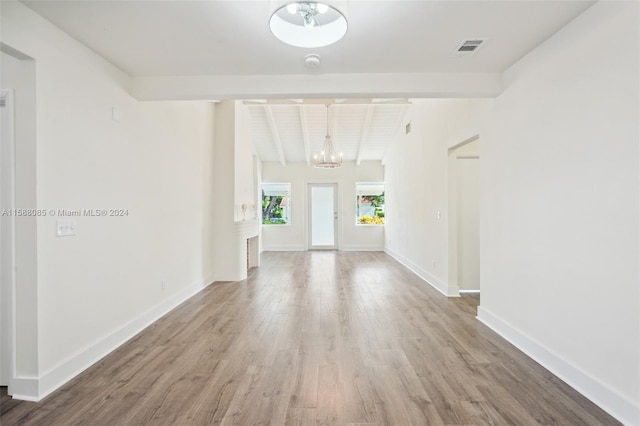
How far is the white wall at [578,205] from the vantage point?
1.72 m

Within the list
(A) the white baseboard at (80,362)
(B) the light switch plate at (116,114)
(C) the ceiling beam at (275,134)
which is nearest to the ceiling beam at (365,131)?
(C) the ceiling beam at (275,134)

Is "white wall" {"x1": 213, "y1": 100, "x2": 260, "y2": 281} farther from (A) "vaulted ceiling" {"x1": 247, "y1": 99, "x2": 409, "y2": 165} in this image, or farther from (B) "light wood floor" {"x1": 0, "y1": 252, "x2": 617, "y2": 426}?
(B) "light wood floor" {"x1": 0, "y1": 252, "x2": 617, "y2": 426}

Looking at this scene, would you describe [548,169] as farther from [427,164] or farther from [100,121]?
[100,121]

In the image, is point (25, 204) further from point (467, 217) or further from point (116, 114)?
point (467, 217)

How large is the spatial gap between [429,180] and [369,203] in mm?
4137

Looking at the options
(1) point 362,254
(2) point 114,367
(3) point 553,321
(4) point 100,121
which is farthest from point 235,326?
(1) point 362,254

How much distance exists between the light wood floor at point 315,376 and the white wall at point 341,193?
5257 millimetres

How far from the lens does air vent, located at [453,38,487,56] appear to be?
229 cm

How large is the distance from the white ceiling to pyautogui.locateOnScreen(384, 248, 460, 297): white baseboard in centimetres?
284

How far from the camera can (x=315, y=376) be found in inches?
86.5

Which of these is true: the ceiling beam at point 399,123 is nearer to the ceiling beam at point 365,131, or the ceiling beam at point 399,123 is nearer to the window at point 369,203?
the ceiling beam at point 365,131

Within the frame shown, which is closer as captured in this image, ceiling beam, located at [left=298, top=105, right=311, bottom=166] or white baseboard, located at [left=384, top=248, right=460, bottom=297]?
white baseboard, located at [left=384, top=248, right=460, bottom=297]

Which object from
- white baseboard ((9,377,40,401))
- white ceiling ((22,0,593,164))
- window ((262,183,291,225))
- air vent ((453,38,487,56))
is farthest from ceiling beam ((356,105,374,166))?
white baseboard ((9,377,40,401))

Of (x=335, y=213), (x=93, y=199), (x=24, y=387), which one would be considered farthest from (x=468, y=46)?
(x=335, y=213)
